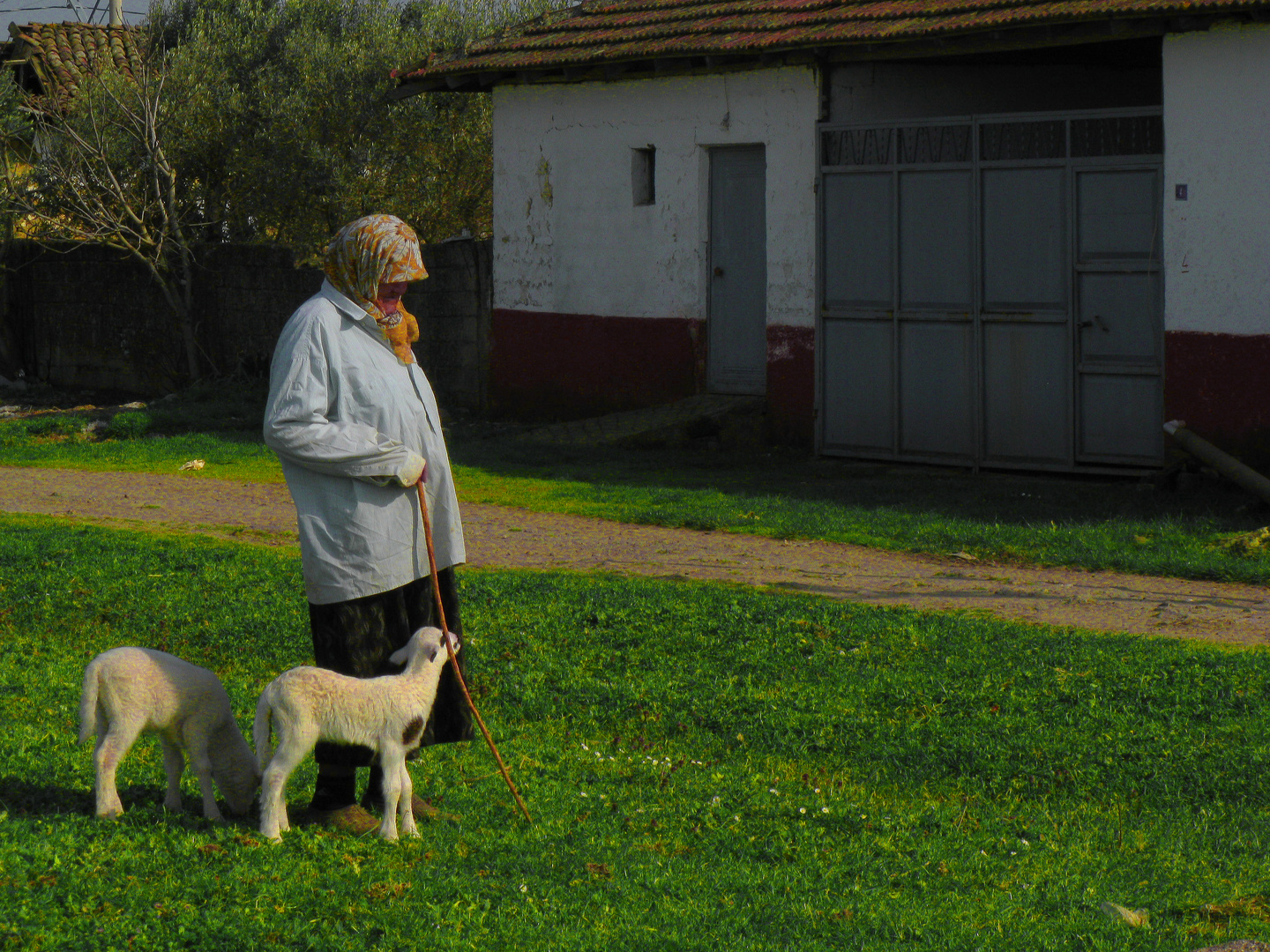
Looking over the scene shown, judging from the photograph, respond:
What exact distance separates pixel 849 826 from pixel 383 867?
162 cm

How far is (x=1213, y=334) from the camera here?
11742mm

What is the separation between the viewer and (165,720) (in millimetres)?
4828

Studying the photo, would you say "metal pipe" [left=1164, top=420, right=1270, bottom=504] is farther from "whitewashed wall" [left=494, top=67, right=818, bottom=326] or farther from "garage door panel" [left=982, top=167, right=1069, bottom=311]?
"whitewashed wall" [left=494, top=67, right=818, bottom=326]

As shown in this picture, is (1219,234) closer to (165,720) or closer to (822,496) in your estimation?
(822,496)

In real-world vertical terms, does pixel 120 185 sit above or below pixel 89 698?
above

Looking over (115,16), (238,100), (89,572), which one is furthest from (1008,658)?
(115,16)

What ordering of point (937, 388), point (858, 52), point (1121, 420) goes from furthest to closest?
point (858, 52) < point (937, 388) < point (1121, 420)

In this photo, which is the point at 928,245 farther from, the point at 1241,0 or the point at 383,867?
the point at 383,867

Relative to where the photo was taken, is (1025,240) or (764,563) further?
(1025,240)

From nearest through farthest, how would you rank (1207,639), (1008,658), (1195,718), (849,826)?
(849,826)
(1195,718)
(1008,658)
(1207,639)

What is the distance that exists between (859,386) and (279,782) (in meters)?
9.73

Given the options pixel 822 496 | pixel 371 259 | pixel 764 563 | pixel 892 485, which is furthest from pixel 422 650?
pixel 892 485

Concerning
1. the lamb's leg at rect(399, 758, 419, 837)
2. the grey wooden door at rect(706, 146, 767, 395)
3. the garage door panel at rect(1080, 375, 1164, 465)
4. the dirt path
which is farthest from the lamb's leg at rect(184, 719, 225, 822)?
the grey wooden door at rect(706, 146, 767, 395)

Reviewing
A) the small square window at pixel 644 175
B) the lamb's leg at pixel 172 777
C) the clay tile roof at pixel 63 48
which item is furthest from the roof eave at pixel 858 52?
the clay tile roof at pixel 63 48
